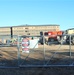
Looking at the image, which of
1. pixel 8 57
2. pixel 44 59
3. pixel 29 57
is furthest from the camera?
pixel 8 57

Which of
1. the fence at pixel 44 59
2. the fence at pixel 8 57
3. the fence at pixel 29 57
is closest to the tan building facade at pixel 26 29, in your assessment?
the fence at pixel 8 57

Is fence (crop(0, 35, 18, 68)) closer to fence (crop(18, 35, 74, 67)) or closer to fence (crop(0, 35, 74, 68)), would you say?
→ fence (crop(0, 35, 74, 68))

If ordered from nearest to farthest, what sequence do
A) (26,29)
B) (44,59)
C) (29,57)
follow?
(44,59) < (29,57) < (26,29)

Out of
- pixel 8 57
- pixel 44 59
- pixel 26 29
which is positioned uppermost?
pixel 26 29

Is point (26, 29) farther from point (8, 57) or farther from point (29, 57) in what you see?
point (29, 57)

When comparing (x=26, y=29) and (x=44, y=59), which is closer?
(x=44, y=59)

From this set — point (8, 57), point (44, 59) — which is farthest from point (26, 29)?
point (44, 59)

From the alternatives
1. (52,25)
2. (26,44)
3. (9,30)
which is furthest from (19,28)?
(26,44)

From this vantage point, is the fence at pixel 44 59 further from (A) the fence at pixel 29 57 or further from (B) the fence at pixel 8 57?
(B) the fence at pixel 8 57

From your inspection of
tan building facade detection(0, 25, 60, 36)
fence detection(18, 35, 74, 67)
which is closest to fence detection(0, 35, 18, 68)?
fence detection(18, 35, 74, 67)

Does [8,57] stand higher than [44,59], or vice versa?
[44,59]

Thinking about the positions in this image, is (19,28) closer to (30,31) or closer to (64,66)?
(30,31)

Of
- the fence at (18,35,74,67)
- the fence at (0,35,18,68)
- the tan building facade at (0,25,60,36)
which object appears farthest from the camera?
the tan building facade at (0,25,60,36)

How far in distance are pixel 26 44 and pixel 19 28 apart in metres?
108
